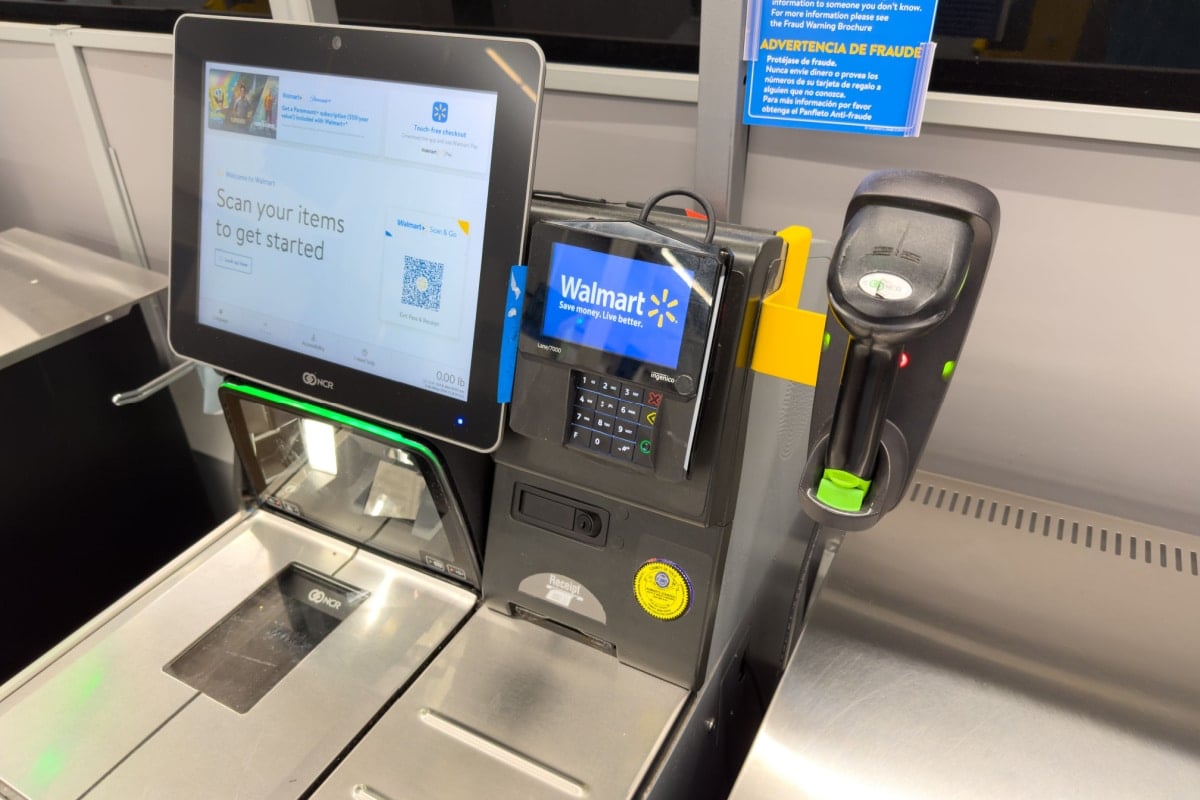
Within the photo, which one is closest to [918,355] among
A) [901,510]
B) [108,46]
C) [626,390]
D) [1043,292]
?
[626,390]

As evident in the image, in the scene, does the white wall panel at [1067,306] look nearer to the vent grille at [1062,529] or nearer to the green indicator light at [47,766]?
the vent grille at [1062,529]

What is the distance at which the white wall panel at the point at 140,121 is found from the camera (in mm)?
1436

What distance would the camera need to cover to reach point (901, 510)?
0.86 meters

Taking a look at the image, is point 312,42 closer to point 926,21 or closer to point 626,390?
point 626,390

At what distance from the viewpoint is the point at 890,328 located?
1.59 feet

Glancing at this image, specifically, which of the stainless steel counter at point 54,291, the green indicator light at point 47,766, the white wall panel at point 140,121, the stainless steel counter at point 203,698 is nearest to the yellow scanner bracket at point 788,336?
the stainless steel counter at point 203,698

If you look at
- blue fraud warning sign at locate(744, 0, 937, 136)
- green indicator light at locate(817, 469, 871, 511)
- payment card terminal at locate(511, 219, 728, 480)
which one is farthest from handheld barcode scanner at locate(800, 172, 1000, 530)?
blue fraud warning sign at locate(744, 0, 937, 136)

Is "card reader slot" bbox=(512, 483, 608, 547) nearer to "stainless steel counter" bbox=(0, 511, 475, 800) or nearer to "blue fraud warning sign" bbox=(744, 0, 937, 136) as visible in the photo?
"stainless steel counter" bbox=(0, 511, 475, 800)

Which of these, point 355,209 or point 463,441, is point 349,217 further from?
point 463,441

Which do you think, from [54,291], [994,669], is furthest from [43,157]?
[994,669]

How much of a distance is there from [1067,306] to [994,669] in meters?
0.44

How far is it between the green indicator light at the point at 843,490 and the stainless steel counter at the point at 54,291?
4.02 ft

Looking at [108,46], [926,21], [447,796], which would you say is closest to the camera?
[447,796]

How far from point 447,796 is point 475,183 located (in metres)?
0.52
